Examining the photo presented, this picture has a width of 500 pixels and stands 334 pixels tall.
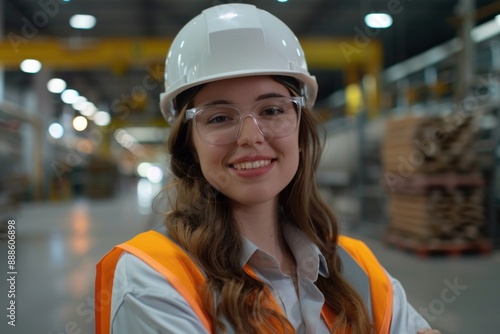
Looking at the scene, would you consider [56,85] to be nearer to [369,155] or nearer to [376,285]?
[369,155]

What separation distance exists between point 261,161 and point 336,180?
27.9 ft

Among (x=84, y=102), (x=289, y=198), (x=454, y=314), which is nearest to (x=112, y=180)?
(x=84, y=102)

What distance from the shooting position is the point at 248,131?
3.70 feet

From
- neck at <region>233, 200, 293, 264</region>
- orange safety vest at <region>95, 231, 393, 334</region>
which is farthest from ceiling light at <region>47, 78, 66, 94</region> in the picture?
orange safety vest at <region>95, 231, 393, 334</region>

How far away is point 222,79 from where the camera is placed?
118cm

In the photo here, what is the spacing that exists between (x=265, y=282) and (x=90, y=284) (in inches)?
130

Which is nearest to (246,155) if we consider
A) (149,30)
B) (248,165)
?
(248,165)

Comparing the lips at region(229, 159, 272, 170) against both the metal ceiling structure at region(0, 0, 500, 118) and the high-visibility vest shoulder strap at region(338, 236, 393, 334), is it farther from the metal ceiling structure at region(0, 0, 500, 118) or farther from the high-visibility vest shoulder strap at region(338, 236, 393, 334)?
the metal ceiling structure at region(0, 0, 500, 118)

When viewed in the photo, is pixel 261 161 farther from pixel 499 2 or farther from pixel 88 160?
pixel 88 160

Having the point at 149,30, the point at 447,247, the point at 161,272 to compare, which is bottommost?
the point at 447,247

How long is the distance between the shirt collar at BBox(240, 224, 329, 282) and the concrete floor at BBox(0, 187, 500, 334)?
1.17 meters

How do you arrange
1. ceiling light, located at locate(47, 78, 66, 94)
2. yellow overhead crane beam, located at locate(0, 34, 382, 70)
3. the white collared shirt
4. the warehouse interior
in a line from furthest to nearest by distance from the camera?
ceiling light, located at locate(47, 78, 66, 94)
yellow overhead crane beam, located at locate(0, 34, 382, 70)
the warehouse interior
the white collared shirt

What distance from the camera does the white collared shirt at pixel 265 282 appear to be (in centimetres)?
94

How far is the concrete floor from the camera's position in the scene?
9.92 ft
